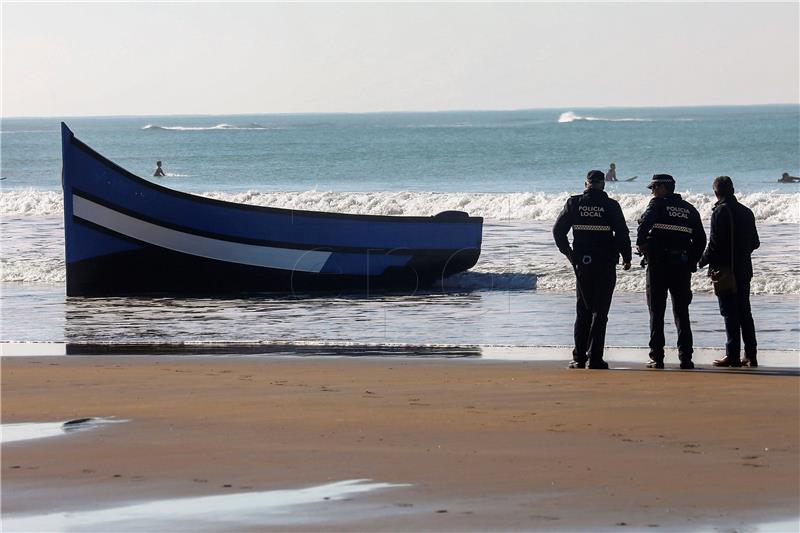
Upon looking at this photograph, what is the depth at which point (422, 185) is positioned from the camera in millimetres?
61031

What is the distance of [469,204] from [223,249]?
58.3 ft

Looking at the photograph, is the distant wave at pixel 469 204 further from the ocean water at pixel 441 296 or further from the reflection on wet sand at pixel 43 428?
the reflection on wet sand at pixel 43 428

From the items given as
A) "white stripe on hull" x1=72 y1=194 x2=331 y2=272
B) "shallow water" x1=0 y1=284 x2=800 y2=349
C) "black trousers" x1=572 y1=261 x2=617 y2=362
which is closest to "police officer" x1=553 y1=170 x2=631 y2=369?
"black trousers" x1=572 y1=261 x2=617 y2=362

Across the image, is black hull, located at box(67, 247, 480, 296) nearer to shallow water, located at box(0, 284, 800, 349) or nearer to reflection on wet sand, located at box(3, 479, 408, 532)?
shallow water, located at box(0, 284, 800, 349)

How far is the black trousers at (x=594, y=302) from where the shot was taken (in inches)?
398

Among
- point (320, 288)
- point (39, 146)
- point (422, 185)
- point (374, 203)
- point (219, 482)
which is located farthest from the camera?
point (39, 146)

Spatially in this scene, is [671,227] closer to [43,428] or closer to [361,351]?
[361,351]

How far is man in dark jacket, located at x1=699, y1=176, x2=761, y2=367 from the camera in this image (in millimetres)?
10195

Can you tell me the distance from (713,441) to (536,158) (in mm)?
77912

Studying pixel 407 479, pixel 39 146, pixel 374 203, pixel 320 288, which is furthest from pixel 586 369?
pixel 39 146

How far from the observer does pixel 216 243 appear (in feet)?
57.8

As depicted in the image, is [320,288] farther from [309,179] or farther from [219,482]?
[309,179]

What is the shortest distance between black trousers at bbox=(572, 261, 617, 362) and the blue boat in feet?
24.4

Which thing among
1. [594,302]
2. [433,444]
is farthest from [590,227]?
[433,444]
